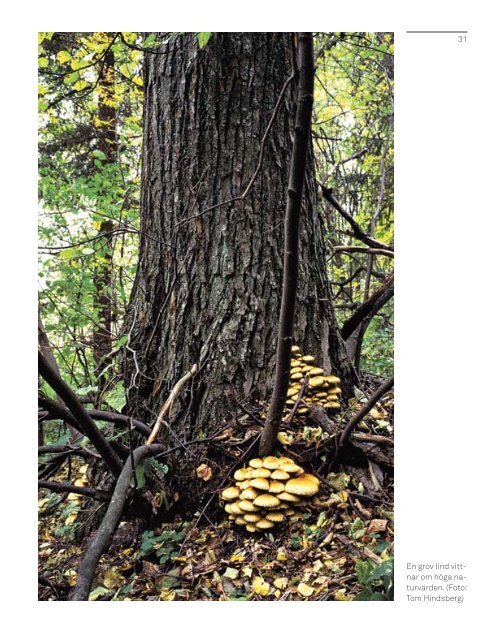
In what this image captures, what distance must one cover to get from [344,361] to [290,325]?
2.69 feet

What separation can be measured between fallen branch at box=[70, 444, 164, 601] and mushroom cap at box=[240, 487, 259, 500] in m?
0.38

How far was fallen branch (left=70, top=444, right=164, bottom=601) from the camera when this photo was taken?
104cm

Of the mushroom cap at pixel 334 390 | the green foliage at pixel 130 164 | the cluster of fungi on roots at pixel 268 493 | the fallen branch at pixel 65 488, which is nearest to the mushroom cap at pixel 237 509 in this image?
the cluster of fungi on roots at pixel 268 493

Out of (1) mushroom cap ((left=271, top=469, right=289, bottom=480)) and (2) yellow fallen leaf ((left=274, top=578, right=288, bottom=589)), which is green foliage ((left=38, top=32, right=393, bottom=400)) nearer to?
(1) mushroom cap ((left=271, top=469, right=289, bottom=480))

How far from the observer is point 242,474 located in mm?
1462

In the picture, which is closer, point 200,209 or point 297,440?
point 297,440


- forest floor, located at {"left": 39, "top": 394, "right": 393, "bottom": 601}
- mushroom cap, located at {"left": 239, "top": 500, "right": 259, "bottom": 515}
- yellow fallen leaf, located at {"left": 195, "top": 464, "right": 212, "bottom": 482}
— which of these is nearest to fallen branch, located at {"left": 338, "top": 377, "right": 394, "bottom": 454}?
forest floor, located at {"left": 39, "top": 394, "right": 393, "bottom": 601}

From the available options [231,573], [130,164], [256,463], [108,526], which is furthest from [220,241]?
[130,164]

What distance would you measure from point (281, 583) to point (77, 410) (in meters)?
0.84

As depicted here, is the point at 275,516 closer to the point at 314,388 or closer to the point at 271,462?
the point at 271,462

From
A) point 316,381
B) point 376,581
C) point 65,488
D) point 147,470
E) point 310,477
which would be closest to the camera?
point 376,581

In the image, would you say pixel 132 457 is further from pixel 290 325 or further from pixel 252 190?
pixel 252 190
